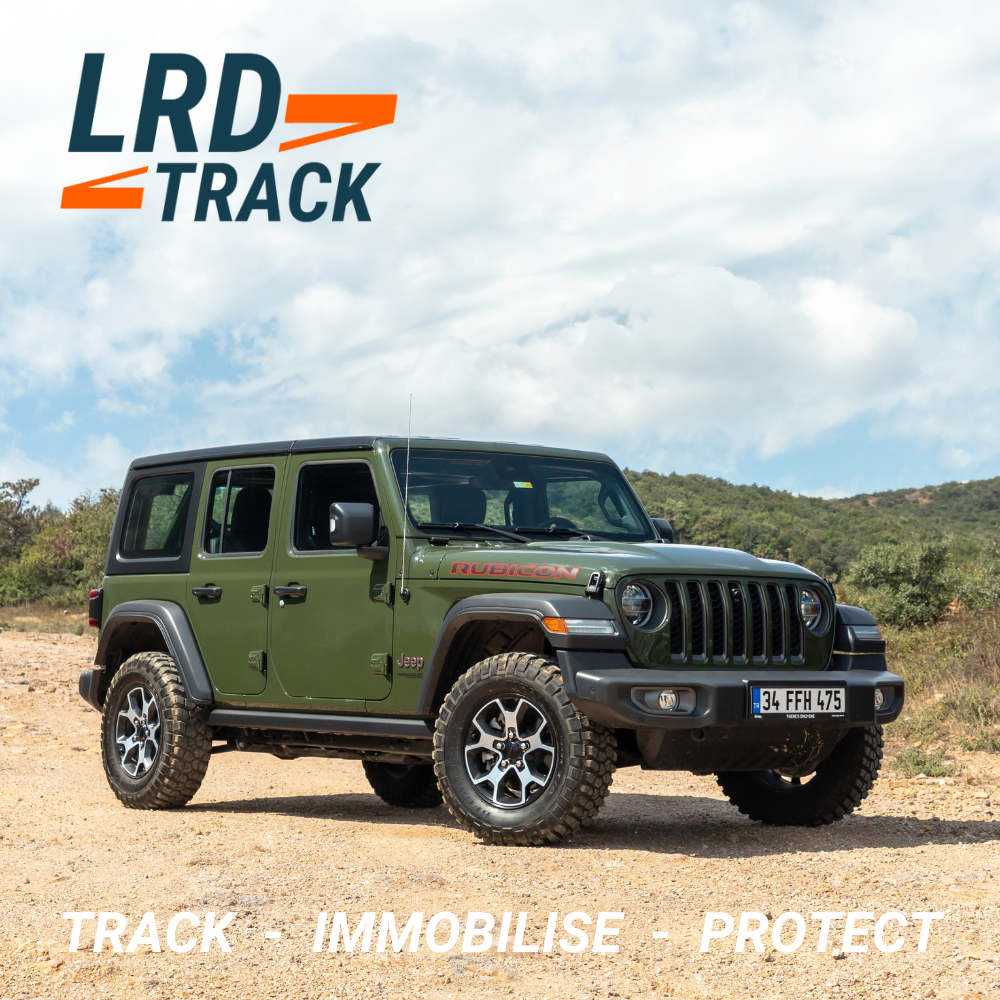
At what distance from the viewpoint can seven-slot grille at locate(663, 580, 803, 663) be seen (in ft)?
20.2

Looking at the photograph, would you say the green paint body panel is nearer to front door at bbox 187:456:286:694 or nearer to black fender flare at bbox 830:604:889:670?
front door at bbox 187:456:286:694

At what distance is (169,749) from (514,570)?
2813 millimetres

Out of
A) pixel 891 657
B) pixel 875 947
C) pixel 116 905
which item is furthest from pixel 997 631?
pixel 116 905

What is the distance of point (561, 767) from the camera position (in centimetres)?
588

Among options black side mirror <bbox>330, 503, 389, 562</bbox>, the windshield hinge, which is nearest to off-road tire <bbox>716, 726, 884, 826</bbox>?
the windshield hinge

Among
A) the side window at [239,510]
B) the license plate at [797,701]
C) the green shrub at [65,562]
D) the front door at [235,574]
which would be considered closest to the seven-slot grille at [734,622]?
the license plate at [797,701]

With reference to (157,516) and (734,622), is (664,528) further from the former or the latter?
(157,516)

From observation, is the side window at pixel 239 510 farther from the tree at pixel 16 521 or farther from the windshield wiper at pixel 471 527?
the tree at pixel 16 521

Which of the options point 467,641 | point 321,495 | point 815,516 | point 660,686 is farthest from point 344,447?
point 815,516

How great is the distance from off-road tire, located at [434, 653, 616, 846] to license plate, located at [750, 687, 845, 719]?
73 cm

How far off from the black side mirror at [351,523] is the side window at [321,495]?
0.49 metres

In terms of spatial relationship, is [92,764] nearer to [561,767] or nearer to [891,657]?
[561,767]

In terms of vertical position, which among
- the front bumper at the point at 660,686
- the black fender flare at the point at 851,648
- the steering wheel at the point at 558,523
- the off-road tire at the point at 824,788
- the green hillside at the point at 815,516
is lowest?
the off-road tire at the point at 824,788

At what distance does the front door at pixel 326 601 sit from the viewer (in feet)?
22.5
